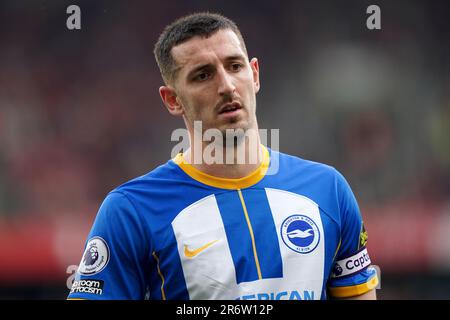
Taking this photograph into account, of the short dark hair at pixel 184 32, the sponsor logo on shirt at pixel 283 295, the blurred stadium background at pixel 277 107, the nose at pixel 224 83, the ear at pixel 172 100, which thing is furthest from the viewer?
the blurred stadium background at pixel 277 107

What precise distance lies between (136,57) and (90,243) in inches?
262

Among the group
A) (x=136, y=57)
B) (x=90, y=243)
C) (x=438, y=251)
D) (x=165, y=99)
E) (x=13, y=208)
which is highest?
(x=136, y=57)

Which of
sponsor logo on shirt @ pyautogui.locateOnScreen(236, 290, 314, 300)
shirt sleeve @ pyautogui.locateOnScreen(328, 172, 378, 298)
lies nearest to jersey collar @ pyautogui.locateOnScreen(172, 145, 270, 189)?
shirt sleeve @ pyautogui.locateOnScreen(328, 172, 378, 298)

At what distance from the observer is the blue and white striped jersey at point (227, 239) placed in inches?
105

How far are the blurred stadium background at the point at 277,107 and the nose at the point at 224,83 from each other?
539 cm

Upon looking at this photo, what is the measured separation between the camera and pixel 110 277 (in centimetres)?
268

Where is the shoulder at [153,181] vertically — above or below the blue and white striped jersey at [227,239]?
above

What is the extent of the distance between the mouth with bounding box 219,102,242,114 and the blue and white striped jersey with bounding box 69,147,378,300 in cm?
28

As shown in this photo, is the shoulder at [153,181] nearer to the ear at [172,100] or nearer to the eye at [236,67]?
the ear at [172,100]

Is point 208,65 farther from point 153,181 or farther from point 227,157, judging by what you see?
point 153,181

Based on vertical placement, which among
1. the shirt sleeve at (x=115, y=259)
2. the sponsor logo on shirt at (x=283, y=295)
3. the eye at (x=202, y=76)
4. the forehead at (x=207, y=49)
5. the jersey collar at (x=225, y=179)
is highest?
the forehead at (x=207, y=49)

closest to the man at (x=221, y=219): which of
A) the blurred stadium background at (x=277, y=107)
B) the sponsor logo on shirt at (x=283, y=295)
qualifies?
the sponsor logo on shirt at (x=283, y=295)
